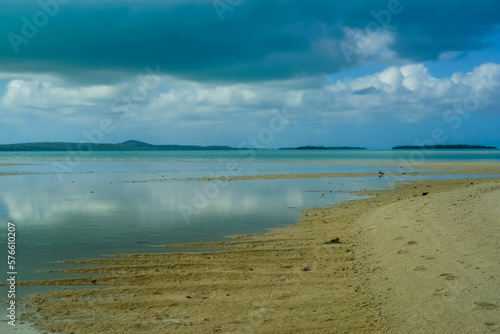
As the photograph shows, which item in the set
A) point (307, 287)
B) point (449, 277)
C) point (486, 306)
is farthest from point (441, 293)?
point (307, 287)

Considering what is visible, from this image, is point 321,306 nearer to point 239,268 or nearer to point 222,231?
point 239,268

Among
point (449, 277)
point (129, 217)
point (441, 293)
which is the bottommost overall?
point (129, 217)

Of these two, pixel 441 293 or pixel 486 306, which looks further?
pixel 441 293

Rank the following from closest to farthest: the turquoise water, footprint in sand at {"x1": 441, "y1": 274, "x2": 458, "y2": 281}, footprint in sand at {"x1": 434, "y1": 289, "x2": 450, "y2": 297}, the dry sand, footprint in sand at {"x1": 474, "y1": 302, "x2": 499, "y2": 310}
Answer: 1. footprint in sand at {"x1": 474, "y1": 302, "x2": 499, "y2": 310}
2. the dry sand
3. footprint in sand at {"x1": 434, "y1": 289, "x2": 450, "y2": 297}
4. footprint in sand at {"x1": 441, "y1": 274, "x2": 458, "y2": 281}
5. the turquoise water

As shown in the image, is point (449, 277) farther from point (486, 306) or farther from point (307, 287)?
point (307, 287)

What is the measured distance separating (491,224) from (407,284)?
589 cm

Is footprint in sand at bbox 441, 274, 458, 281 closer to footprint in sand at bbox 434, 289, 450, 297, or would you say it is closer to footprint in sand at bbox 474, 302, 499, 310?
footprint in sand at bbox 434, 289, 450, 297

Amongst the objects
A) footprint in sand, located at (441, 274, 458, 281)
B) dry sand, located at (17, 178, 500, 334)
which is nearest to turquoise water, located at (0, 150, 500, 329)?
dry sand, located at (17, 178, 500, 334)

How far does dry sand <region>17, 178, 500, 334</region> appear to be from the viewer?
8828mm

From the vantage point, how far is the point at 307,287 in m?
11.0

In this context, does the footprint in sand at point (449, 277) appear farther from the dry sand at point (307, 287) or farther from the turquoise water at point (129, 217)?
the turquoise water at point (129, 217)

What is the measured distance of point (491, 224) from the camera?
14703 mm

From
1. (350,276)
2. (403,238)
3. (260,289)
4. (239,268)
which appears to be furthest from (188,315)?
(403,238)

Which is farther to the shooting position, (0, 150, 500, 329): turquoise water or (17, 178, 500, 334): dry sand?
(0, 150, 500, 329): turquoise water
